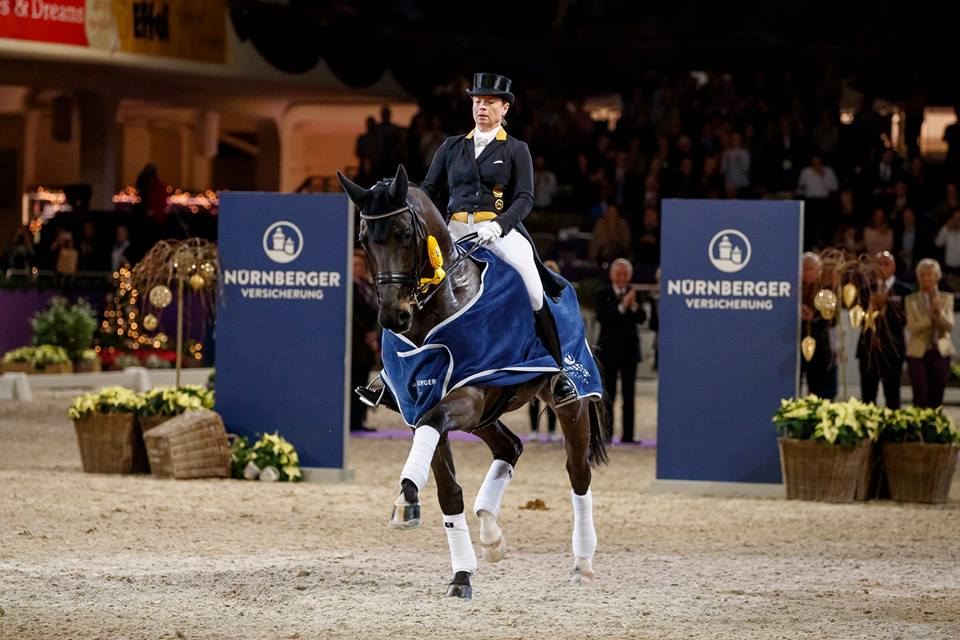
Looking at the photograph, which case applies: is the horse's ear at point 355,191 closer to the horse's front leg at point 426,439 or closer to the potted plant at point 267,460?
the horse's front leg at point 426,439

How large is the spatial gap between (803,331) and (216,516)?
6.05 meters

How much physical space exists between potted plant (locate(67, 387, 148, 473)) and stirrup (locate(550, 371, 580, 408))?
588 centimetres

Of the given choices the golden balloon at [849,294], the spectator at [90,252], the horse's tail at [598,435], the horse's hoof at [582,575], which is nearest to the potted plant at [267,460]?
the horse's tail at [598,435]

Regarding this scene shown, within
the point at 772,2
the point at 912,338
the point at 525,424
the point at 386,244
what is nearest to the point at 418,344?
the point at 386,244

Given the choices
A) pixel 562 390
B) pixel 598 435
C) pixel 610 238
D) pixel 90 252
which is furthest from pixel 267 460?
pixel 90 252

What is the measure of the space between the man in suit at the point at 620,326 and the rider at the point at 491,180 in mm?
8139

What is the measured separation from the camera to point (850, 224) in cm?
2300

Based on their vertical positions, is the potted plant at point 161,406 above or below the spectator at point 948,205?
below

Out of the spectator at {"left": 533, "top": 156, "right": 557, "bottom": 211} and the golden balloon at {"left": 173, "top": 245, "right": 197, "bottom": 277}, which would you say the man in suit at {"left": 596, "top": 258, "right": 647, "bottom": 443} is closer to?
the golden balloon at {"left": 173, "top": 245, "right": 197, "bottom": 277}

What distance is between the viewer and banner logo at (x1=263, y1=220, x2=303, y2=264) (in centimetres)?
1342

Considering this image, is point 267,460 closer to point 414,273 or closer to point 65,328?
point 414,273

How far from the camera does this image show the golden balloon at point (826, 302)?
43.3 ft

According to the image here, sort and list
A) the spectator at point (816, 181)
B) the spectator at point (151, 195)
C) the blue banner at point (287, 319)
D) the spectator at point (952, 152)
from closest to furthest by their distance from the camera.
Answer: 1. the blue banner at point (287, 319)
2. the spectator at point (816, 181)
3. the spectator at point (952, 152)
4. the spectator at point (151, 195)

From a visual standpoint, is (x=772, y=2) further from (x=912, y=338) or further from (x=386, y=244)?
(x=386, y=244)
